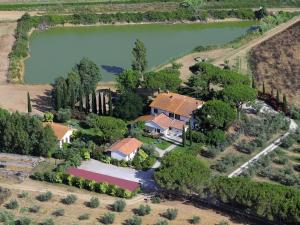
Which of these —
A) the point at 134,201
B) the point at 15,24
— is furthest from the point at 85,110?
the point at 15,24

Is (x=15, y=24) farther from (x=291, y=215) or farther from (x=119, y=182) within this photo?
(x=291, y=215)

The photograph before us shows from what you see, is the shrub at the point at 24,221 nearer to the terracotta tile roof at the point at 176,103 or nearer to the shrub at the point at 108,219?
the shrub at the point at 108,219

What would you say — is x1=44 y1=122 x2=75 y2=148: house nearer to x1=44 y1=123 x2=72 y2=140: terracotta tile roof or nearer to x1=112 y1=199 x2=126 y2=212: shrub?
x1=44 y1=123 x2=72 y2=140: terracotta tile roof

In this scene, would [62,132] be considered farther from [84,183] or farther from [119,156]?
[84,183]

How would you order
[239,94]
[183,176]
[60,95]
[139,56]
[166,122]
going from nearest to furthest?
[183,176] < [166,122] < [239,94] < [60,95] < [139,56]

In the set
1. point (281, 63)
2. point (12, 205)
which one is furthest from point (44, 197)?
point (281, 63)

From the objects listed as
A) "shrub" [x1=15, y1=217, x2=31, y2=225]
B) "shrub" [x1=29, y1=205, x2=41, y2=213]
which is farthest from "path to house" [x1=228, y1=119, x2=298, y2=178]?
"shrub" [x1=15, y1=217, x2=31, y2=225]
